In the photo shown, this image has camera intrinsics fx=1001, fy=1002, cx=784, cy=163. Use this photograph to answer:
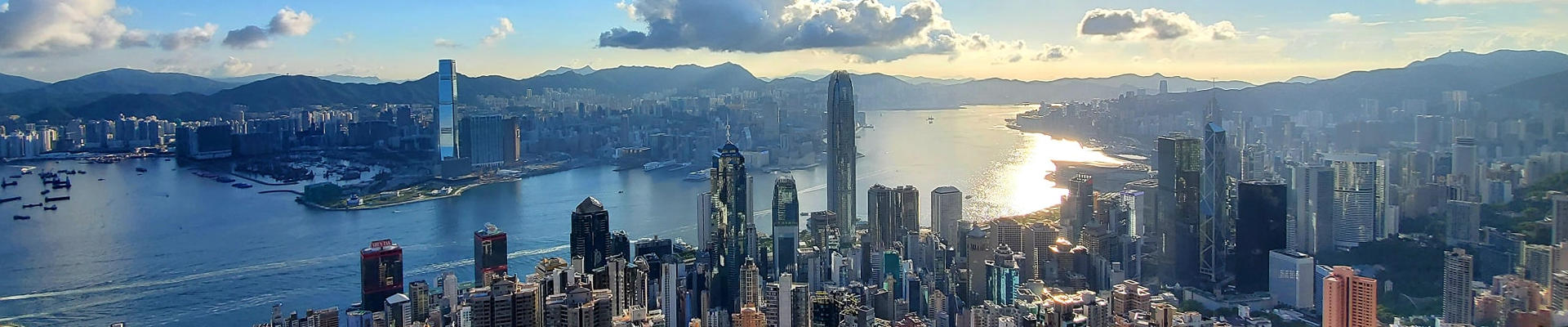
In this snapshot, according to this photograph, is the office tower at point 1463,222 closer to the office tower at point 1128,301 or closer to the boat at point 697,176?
the office tower at point 1128,301

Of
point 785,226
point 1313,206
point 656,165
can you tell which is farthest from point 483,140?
point 1313,206

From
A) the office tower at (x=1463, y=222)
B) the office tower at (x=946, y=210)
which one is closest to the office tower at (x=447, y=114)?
the office tower at (x=946, y=210)

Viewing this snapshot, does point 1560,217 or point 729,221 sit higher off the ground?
point 1560,217

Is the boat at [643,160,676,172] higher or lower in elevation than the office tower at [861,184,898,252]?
higher

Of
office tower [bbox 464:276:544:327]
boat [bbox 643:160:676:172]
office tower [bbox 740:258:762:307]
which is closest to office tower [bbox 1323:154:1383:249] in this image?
office tower [bbox 740:258:762:307]

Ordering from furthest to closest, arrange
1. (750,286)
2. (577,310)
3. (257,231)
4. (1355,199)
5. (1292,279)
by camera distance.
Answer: (1355,199) < (257,231) < (1292,279) < (750,286) < (577,310)

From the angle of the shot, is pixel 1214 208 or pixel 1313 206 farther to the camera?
pixel 1313 206

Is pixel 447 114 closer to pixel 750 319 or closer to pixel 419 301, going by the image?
pixel 419 301

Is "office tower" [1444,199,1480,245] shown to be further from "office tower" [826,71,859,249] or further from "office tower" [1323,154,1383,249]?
"office tower" [826,71,859,249]

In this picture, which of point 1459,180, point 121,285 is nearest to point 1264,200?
point 1459,180
